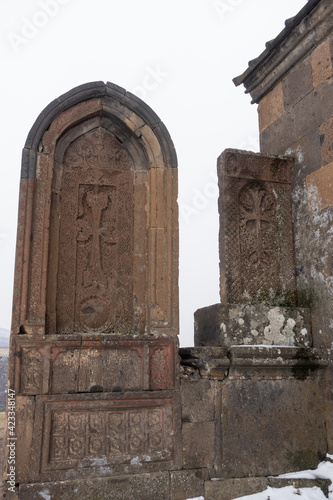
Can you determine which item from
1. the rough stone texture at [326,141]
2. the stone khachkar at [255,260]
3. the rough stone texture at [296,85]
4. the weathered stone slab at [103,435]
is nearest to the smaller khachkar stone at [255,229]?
the stone khachkar at [255,260]

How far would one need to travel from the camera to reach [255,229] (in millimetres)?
4121

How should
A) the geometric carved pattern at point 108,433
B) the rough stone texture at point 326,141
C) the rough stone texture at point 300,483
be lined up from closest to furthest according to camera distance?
the geometric carved pattern at point 108,433, the rough stone texture at point 300,483, the rough stone texture at point 326,141

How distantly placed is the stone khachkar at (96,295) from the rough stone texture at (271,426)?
0.44m

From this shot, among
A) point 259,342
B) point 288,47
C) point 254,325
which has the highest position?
point 288,47

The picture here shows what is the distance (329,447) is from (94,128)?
3.31 metres

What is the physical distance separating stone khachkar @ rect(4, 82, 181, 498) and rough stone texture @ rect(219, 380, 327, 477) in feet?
1.45

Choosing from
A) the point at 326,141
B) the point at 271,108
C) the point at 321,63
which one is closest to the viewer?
the point at 326,141

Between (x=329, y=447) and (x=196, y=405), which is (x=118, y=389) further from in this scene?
(x=329, y=447)

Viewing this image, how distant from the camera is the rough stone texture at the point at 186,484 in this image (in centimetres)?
316

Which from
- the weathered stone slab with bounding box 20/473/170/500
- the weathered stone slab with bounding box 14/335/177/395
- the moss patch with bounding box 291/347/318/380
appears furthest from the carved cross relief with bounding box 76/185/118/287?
the moss patch with bounding box 291/347/318/380

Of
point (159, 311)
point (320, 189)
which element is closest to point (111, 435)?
point (159, 311)

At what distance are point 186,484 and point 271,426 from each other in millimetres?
800

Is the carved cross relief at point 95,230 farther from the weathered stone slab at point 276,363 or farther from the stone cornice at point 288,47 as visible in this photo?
the stone cornice at point 288,47

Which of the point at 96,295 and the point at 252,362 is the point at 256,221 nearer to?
the point at 252,362
